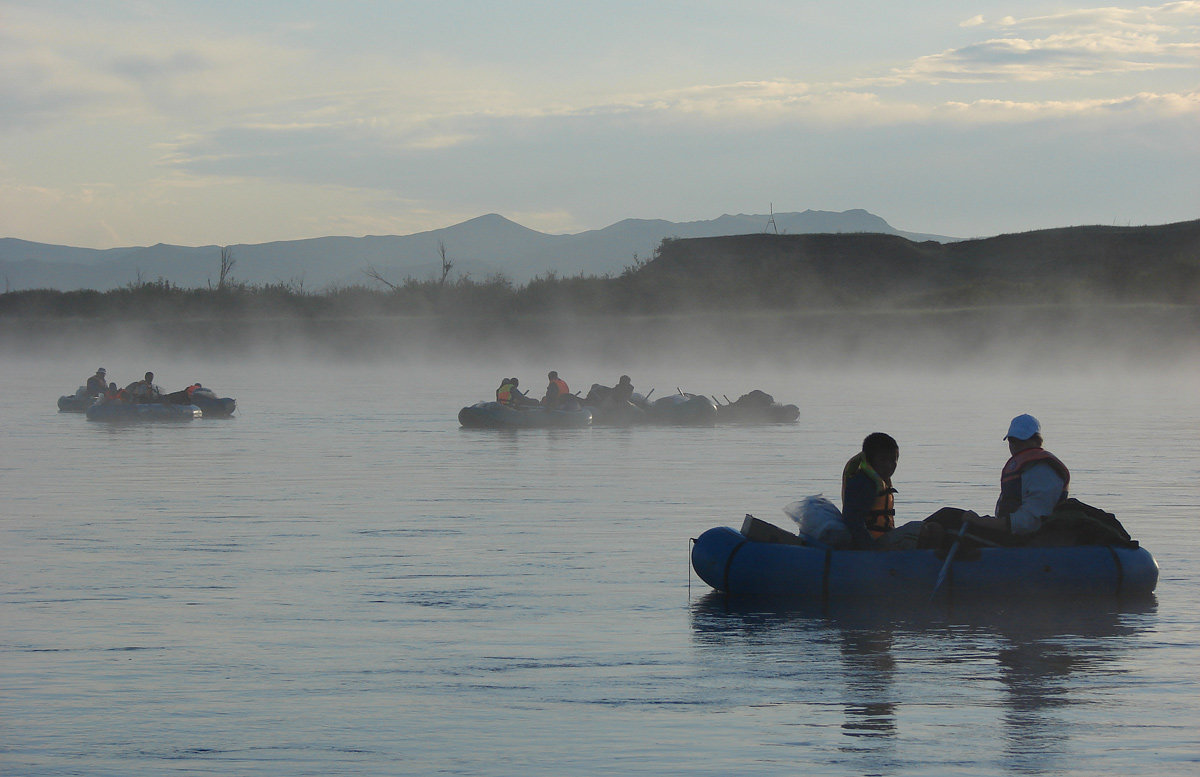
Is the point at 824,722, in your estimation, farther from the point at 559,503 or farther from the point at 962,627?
the point at 559,503

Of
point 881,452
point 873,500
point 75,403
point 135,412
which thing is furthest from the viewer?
point 75,403

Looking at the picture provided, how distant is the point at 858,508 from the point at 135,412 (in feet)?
87.7

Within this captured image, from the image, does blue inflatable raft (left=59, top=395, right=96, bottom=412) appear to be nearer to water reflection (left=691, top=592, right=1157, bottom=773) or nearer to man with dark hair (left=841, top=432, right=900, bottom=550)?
water reflection (left=691, top=592, right=1157, bottom=773)

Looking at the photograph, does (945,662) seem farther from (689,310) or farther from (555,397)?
(689,310)

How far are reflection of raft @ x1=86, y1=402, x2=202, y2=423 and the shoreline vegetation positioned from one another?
46468 millimetres

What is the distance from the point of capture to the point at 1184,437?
32094mm

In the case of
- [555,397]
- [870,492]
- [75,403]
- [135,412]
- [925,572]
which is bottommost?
[925,572]

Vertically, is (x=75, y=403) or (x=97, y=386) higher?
(x=97, y=386)

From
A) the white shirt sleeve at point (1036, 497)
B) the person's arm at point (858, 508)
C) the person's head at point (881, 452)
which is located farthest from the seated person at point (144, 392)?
the white shirt sleeve at point (1036, 497)

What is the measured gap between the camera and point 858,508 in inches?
497

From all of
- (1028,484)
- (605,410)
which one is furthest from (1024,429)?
(605,410)

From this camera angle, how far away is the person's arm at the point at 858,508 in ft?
41.1

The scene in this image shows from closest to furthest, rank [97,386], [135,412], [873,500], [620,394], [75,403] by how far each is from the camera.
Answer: [873,500]
[620,394]
[135,412]
[97,386]
[75,403]

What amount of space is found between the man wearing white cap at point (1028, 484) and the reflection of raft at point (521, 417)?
21.4m
